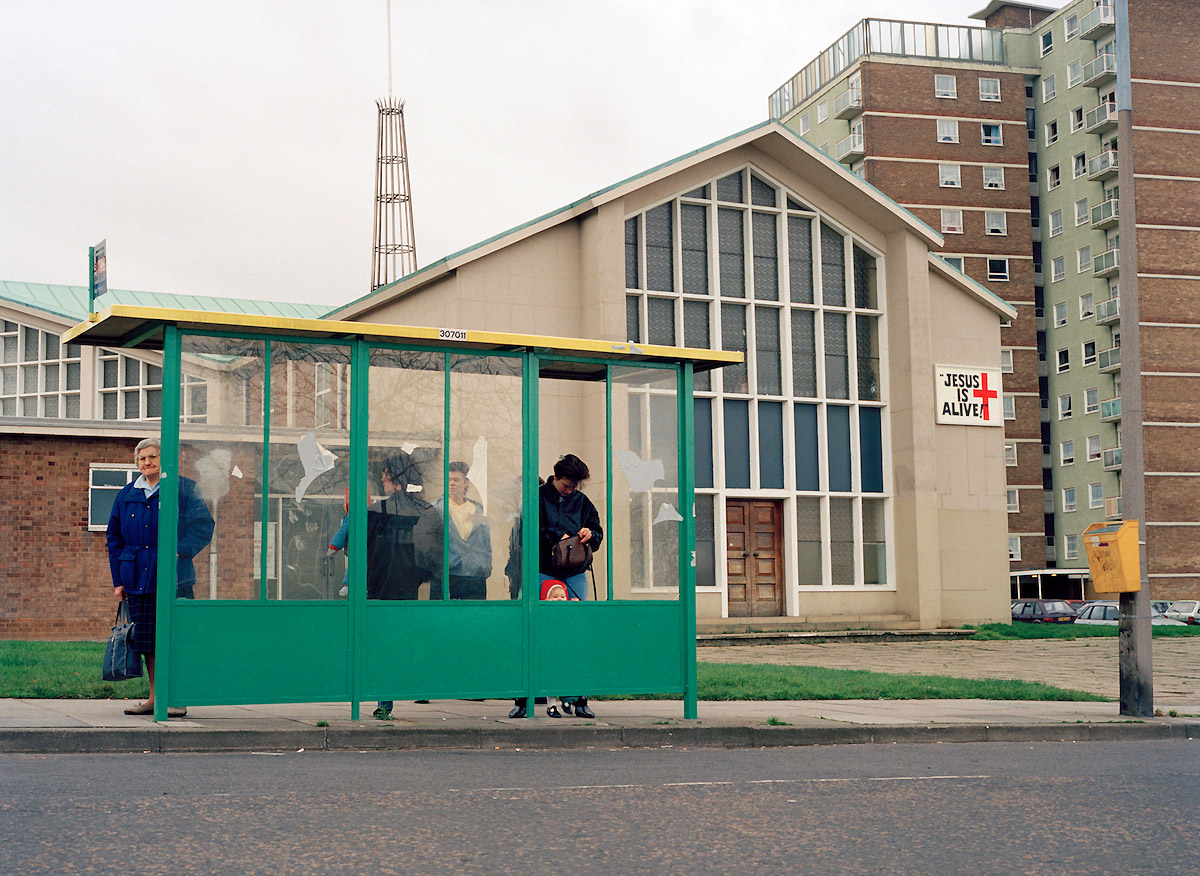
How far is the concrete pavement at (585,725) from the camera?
848cm

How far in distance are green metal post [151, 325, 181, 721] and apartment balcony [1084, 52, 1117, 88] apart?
68164 millimetres

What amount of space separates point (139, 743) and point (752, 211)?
77.1 ft

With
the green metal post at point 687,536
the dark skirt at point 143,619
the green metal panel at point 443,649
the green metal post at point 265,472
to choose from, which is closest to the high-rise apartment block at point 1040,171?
the green metal post at point 687,536

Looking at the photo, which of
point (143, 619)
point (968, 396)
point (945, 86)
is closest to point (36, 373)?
point (968, 396)

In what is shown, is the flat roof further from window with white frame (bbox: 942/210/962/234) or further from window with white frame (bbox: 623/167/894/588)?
window with white frame (bbox: 942/210/962/234)

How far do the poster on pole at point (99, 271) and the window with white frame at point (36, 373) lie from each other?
95.7 ft

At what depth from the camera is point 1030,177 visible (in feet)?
248

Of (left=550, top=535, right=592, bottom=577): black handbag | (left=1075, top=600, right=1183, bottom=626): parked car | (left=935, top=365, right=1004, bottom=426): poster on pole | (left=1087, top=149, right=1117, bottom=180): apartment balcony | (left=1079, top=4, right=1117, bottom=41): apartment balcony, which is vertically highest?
(left=1079, top=4, right=1117, bottom=41): apartment balcony

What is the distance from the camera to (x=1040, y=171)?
73938 mm

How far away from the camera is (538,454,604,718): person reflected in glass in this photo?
10.6 m

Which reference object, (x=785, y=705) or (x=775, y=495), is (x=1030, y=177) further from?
(x=785, y=705)

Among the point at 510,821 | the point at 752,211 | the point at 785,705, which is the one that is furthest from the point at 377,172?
the point at 510,821

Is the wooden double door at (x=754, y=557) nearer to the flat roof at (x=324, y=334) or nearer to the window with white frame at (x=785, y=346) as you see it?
the window with white frame at (x=785, y=346)

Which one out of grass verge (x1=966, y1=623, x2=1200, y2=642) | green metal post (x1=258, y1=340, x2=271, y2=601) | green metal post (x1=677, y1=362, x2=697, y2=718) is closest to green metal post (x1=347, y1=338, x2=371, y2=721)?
green metal post (x1=258, y1=340, x2=271, y2=601)
